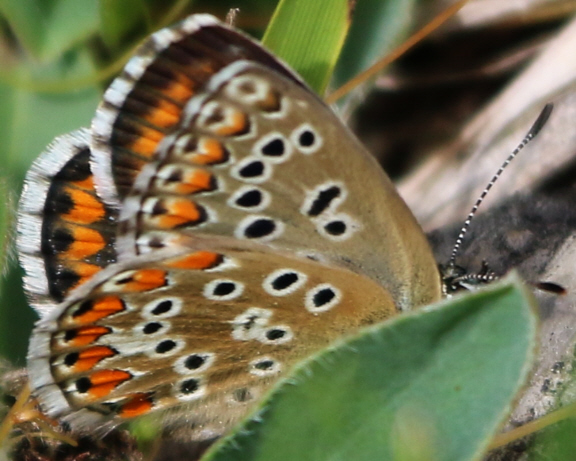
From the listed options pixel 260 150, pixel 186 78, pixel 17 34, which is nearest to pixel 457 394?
pixel 260 150

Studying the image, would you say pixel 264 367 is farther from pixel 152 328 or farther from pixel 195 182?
pixel 195 182

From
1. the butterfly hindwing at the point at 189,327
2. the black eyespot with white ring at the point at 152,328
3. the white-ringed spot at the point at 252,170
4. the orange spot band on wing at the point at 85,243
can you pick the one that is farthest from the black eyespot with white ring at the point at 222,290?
the orange spot band on wing at the point at 85,243

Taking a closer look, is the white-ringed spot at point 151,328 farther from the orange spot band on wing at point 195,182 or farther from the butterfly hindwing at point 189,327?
the orange spot band on wing at point 195,182

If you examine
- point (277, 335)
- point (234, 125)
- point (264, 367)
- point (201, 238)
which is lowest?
point (264, 367)

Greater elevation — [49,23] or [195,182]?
[49,23]

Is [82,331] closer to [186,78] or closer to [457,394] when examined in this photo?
[186,78]

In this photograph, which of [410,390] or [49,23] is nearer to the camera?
[410,390]

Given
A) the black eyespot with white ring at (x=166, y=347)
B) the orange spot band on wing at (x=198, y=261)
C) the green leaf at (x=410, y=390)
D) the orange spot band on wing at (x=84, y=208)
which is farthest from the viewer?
the orange spot band on wing at (x=84, y=208)

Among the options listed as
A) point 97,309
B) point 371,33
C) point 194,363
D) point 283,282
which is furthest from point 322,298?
point 371,33
